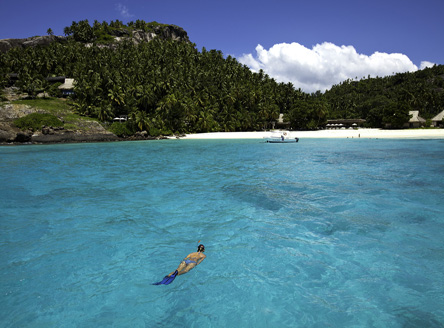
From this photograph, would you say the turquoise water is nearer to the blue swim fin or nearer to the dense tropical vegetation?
the blue swim fin

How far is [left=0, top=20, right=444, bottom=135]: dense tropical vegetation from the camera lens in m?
69.4

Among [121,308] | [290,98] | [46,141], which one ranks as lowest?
[121,308]

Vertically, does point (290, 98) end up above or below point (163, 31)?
below

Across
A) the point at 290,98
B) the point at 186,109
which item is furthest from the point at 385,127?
the point at 186,109

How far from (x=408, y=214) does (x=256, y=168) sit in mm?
13093

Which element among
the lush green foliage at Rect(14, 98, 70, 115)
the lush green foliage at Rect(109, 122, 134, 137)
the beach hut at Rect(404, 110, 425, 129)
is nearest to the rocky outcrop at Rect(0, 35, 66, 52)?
the lush green foliage at Rect(14, 98, 70, 115)

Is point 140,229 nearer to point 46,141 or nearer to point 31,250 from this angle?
point 31,250

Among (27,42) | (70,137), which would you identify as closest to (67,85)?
(70,137)

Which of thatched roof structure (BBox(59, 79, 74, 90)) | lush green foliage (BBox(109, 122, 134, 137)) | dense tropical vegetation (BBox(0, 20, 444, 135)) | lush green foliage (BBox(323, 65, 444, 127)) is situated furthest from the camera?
thatched roof structure (BBox(59, 79, 74, 90))

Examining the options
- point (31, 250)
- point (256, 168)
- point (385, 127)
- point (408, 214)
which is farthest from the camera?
point (385, 127)

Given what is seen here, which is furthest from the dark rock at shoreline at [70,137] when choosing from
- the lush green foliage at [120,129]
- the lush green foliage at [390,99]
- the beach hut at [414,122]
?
the beach hut at [414,122]

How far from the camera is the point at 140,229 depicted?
10.1 metres

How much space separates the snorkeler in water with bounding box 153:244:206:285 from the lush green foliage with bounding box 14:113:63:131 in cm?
6233

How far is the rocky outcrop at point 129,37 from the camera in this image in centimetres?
12268
